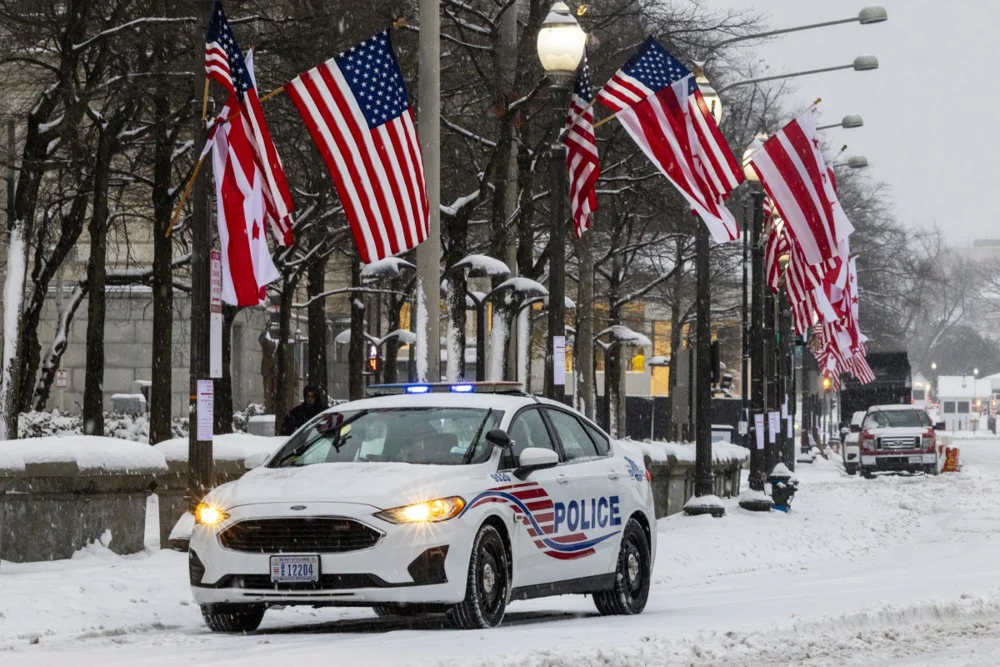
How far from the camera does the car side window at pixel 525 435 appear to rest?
12.0m

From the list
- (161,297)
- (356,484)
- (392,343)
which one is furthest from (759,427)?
(356,484)

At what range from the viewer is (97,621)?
463 inches

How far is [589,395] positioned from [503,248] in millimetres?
8799

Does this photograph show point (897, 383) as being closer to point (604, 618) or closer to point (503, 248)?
point (503, 248)

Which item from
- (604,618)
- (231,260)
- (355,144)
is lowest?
(604,618)

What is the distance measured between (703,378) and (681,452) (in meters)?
2.30

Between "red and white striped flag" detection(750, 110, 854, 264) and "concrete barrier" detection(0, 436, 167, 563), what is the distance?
37.8ft

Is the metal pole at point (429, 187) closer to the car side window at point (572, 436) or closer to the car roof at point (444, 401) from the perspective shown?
the car side window at point (572, 436)

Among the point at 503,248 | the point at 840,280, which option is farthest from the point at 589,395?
the point at 503,248

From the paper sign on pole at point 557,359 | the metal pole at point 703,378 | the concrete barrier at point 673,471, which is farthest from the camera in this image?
the metal pole at point 703,378

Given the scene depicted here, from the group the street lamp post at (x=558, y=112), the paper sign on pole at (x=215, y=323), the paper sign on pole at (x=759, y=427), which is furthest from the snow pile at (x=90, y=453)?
the paper sign on pole at (x=759, y=427)

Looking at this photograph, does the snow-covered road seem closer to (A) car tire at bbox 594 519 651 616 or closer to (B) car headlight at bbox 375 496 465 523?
(A) car tire at bbox 594 519 651 616

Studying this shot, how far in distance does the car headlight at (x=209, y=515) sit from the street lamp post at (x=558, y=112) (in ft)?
26.8

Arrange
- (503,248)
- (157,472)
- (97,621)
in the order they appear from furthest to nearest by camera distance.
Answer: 1. (503,248)
2. (157,472)
3. (97,621)
